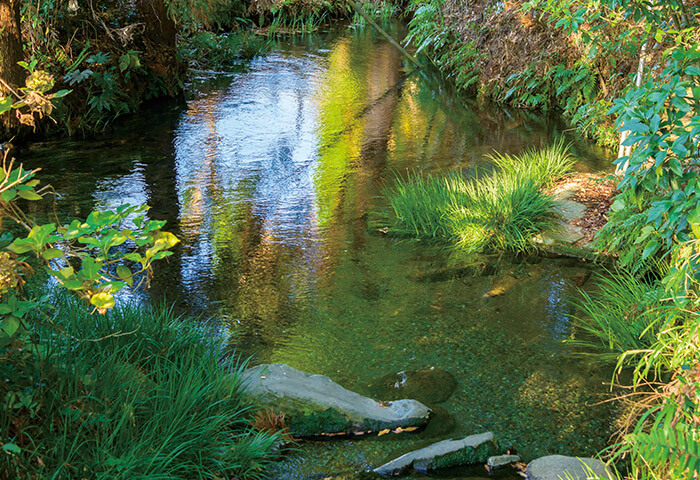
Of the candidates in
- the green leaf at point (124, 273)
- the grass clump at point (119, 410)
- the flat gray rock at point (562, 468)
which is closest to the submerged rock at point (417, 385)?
the flat gray rock at point (562, 468)

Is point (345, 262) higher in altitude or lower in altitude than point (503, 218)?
lower

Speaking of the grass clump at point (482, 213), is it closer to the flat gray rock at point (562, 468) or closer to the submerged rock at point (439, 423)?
the submerged rock at point (439, 423)

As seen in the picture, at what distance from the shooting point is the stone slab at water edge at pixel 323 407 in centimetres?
337

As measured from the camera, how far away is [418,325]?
14.9 feet

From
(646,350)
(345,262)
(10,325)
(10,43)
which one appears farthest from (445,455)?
(10,43)

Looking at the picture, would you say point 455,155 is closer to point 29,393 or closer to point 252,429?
point 252,429

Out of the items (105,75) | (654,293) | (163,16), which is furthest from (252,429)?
(163,16)

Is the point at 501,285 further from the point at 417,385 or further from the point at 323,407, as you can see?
the point at 323,407

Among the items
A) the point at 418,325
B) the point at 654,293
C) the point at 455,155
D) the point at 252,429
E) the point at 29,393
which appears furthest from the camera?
the point at 455,155

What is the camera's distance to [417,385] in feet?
12.7

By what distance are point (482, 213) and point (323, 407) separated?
301 centimetres

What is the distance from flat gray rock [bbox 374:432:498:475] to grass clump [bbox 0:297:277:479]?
0.61 m

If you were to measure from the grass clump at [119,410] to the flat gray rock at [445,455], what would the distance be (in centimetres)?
61

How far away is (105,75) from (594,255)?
7.16m
